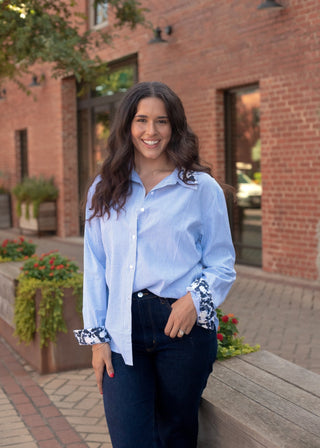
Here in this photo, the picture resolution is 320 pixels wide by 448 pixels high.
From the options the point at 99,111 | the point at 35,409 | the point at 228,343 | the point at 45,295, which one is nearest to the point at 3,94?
the point at 99,111

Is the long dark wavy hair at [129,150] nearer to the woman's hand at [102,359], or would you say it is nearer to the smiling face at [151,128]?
the smiling face at [151,128]

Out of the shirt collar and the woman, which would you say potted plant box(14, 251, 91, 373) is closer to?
the woman

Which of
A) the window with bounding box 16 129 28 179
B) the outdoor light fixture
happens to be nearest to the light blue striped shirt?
the outdoor light fixture

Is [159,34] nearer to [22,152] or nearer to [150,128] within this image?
[150,128]

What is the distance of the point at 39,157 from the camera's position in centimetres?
1487

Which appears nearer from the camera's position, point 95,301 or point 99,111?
point 95,301

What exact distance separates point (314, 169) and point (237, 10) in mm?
2700

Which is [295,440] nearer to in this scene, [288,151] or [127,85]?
[288,151]

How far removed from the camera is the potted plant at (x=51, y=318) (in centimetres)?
446

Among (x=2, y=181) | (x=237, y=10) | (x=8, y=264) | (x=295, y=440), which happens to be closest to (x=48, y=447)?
(x=295, y=440)

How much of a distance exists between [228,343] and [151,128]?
1.55 meters

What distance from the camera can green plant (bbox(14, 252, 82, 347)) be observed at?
444 cm

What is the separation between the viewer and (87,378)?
14.7 feet

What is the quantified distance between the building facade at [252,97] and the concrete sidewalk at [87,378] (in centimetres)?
92
